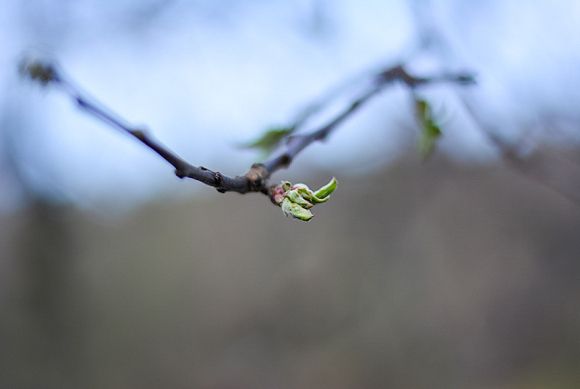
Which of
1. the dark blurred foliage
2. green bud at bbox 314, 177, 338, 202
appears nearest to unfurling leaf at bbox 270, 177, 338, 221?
green bud at bbox 314, 177, 338, 202

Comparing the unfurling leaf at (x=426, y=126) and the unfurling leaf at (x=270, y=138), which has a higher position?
the unfurling leaf at (x=270, y=138)

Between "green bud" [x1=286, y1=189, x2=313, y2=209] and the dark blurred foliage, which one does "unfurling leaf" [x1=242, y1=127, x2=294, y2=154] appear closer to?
"green bud" [x1=286, y1=189, x2=313, y2=209]

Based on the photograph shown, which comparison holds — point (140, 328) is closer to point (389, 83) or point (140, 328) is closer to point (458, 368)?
point (458, 368)

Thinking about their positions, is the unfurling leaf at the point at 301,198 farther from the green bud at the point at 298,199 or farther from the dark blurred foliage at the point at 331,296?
the dark blurred foliage at the point at 331,296

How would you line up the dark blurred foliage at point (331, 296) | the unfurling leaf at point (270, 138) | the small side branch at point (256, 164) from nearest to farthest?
1. the small side branch at point (256, 164)
2. the unfurling leaf at point (270, 138)
3. the dark blurred foliage at point (331, 296)

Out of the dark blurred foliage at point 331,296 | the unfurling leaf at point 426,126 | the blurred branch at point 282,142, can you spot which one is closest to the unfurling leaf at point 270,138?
the blurred branch at point 282,142

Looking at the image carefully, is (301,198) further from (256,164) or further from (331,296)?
(331,296)

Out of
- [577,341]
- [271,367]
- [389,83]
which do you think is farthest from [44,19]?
[577,341]
